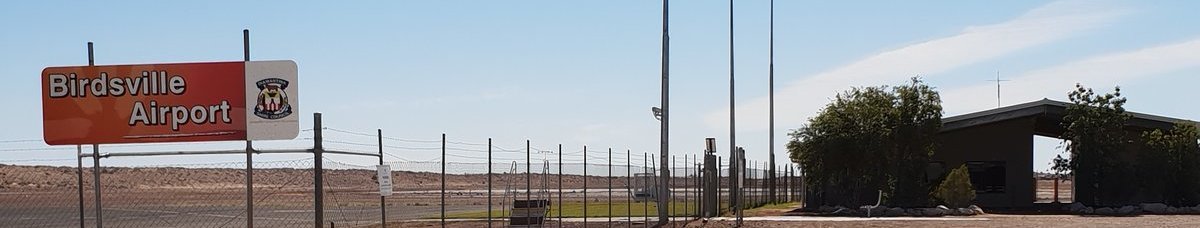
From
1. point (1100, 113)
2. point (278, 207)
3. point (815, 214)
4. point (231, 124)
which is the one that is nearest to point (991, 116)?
point (1100, 113)

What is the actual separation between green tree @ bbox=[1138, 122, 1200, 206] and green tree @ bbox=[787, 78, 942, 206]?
5.89 meters

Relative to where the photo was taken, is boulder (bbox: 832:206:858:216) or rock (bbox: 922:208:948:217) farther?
boulder (bbox: 832:206:858:216)

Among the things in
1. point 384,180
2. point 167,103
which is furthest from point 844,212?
point 167,103

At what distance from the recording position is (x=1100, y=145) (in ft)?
128

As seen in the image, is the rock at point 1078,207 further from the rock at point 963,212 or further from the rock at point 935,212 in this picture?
the rock at point 935,212

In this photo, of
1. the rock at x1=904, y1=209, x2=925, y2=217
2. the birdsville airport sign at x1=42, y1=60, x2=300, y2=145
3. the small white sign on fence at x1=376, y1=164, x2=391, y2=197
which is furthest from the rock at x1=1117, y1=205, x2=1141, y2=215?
the birdsville airport sign at x1=42, y1=60, x2=300, y2=145

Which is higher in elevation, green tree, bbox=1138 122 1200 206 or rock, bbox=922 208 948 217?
green tree, bbox=1138 122 1200 206

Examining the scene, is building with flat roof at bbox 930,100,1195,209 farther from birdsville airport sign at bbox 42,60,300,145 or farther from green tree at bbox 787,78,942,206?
birdsville airport sign at bbox 42,60,300,145

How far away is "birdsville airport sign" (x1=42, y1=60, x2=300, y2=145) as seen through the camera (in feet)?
43.4

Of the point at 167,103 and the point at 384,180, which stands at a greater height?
the point at 167,103

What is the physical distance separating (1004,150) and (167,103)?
116 ft

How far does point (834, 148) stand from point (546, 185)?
1656 cm

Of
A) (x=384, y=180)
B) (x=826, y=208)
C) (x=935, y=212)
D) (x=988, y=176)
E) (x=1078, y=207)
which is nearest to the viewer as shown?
(x=384, y=180)

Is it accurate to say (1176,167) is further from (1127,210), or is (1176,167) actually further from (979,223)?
(979,223)
